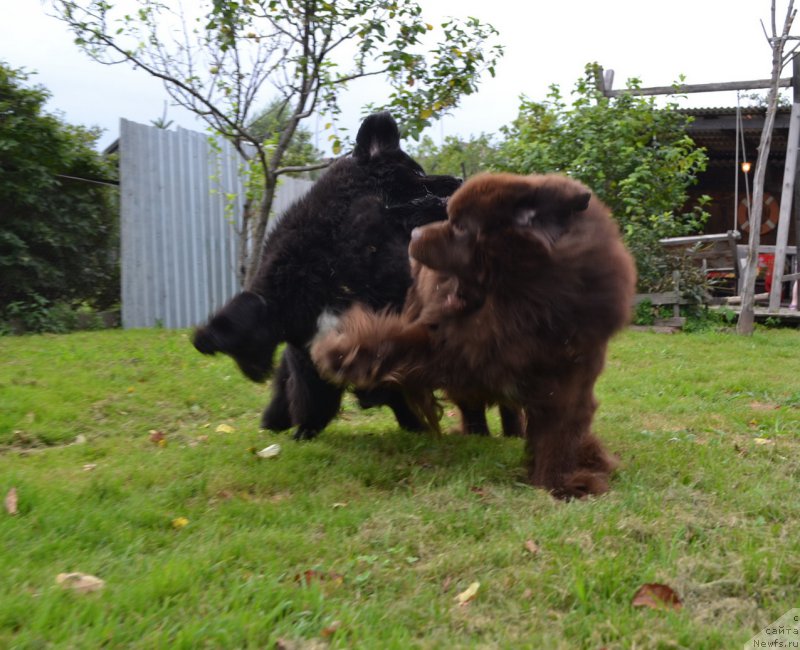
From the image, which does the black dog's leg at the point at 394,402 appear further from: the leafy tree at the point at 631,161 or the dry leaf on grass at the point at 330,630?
the leafy tree at the point at 631,161

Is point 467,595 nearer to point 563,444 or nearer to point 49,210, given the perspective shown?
point 563,444

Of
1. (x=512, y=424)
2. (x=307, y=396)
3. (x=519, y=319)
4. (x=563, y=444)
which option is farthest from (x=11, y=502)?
(x=512, y=424)

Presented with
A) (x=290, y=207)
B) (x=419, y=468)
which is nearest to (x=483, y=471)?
(x=419, y=468)

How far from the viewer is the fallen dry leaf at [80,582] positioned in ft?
7.24

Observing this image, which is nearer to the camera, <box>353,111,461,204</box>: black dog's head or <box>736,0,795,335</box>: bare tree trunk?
<box>353,111,461,204</box>: black dog's head

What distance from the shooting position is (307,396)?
406 cm

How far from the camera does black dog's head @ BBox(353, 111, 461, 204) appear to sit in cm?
389

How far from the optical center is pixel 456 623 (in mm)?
2104

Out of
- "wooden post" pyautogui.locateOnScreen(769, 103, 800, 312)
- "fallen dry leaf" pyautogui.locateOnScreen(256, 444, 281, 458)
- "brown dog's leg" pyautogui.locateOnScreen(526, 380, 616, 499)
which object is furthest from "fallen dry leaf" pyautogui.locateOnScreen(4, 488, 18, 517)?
"wooden post" pyautogui.locateOnScreen(769, 103, 800, 312)

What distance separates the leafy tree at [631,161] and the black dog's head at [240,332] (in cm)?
842

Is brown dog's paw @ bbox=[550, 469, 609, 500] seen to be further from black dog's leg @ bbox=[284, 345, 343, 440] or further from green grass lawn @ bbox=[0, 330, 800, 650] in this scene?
black dog's leg @ bbox=[284, 345, 343, 440]

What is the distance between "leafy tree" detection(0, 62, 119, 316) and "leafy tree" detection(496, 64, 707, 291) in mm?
6380

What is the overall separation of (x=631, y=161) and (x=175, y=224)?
7.03 metres

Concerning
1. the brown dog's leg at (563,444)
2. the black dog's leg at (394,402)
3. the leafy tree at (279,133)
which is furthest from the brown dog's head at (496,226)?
the leafy tree at (279,133)
